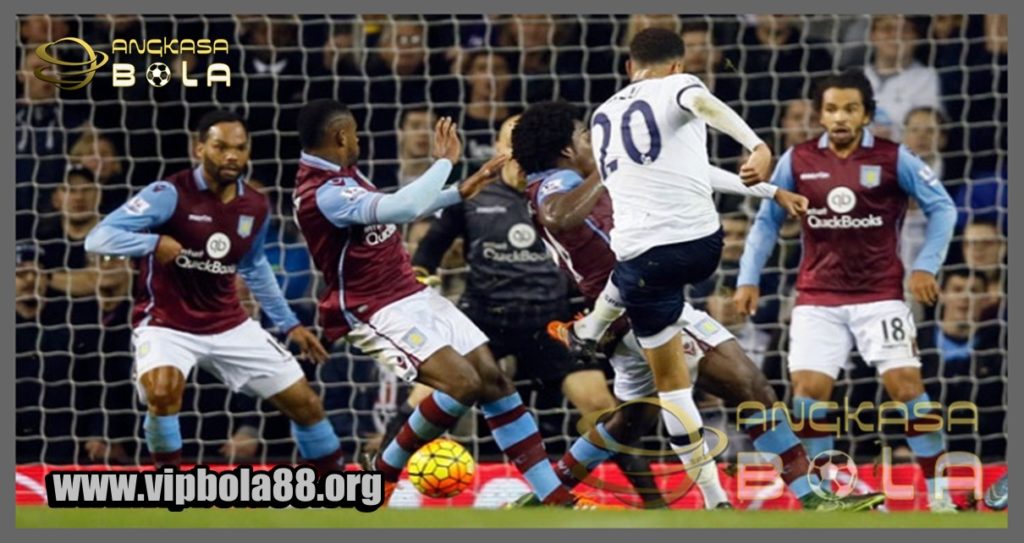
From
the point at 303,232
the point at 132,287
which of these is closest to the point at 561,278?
the point at 303,232

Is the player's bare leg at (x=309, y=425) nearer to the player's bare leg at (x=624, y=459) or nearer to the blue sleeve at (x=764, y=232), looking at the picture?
the player's bare leg at (x=624, y=459)

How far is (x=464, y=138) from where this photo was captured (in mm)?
12398

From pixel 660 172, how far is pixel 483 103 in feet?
5.53

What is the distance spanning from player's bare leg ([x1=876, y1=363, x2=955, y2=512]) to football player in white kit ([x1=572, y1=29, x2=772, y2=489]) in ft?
3.92

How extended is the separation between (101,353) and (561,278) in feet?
7.68

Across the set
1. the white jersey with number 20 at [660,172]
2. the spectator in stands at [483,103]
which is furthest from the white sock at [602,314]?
the spectator in stands at [483,103]

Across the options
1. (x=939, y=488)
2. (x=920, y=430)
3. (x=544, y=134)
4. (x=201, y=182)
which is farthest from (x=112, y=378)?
(x=939, y=488)

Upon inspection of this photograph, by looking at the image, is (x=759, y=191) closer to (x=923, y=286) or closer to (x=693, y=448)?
(x=923, y=286)

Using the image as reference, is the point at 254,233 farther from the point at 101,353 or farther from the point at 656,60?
the point at 656,60

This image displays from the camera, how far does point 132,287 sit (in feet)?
41.4

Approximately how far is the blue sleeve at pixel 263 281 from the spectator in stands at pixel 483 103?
1084 mm

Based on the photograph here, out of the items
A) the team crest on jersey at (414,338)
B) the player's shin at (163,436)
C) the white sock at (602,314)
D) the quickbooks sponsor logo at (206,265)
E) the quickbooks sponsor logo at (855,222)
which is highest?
the quickbooks sponsor logo at (855,222)

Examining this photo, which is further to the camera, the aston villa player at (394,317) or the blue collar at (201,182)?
the blue collar at (201,182)

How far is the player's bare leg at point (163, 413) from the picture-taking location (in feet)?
39.0
